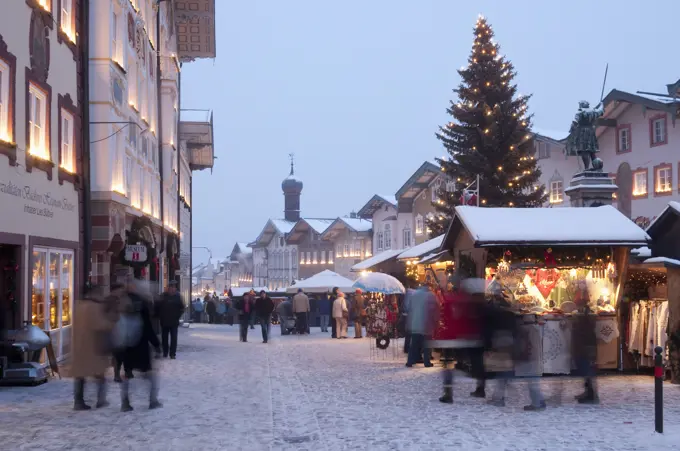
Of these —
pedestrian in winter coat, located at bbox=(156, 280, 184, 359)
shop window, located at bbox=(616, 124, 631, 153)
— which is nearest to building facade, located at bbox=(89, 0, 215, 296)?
pedestrian in winter coat, located at bbox=(156, 280, 184, 359)

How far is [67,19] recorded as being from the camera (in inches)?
821

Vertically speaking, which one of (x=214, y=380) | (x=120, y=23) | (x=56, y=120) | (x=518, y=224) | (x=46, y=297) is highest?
(x=120, y=23)

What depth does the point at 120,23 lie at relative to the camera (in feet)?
81.9

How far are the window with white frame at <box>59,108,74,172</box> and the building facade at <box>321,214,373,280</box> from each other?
54.5 m

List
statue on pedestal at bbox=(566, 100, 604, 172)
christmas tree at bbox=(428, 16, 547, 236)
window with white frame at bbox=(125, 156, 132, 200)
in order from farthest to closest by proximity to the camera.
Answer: christmas tree at bbox=(428, 16, 547, 236) → window with white frame at bbox=(125, 156, 132, 200) → statue on pedestal at bbox=(566, 100, 604, 172)

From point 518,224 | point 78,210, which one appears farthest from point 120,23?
point 518,224

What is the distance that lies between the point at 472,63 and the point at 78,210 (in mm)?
23146

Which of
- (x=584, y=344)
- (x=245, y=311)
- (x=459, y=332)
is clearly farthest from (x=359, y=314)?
(x=584, y=344)

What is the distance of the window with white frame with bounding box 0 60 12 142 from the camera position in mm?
16156

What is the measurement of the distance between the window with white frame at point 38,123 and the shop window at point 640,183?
1305 inches

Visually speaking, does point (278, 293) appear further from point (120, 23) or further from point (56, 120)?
point (56, 120)

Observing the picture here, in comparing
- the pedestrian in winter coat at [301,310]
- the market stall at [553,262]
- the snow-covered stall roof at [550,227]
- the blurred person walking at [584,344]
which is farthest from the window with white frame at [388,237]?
the blurred person walking at [584,344]

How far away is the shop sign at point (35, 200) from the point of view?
1617cm

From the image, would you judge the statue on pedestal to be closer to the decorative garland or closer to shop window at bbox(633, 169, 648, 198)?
the decorative garland
